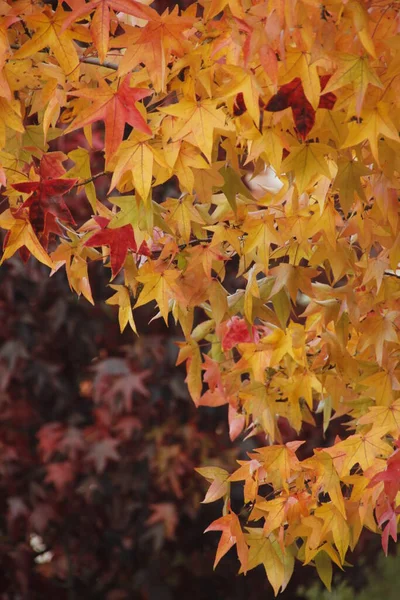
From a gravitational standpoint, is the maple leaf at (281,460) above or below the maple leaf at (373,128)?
below

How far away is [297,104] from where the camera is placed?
4.08 feet

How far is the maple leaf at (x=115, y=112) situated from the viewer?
1250mm

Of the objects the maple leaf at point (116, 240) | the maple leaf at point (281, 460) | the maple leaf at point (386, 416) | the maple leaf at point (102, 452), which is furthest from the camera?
the maple leaf at point (102, 452)

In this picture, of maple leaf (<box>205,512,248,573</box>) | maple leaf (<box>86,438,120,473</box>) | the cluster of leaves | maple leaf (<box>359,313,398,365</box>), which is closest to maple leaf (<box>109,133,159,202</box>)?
the cluster of leaves

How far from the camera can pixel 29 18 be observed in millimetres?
1358

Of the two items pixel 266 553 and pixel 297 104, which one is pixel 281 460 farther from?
pixel 297 104

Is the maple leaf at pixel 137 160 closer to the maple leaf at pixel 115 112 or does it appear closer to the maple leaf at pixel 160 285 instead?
the maple leaf at pixel 115 112

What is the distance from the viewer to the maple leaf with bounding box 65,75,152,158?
125 cm

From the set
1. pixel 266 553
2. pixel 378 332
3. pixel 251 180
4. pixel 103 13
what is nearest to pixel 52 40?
pixel 103 13

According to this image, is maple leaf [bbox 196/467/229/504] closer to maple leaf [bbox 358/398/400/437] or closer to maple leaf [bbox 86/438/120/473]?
maple leaf [bbox 358/398/400/437]

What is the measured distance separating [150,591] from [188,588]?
237 mm

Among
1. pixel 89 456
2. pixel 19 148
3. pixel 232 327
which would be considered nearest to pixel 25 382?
pixel 89 456

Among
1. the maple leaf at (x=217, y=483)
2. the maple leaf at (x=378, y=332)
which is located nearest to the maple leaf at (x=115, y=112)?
the maple leaf at (x=378, y=332)

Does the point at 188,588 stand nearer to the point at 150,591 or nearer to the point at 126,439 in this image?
the point at 150,591
